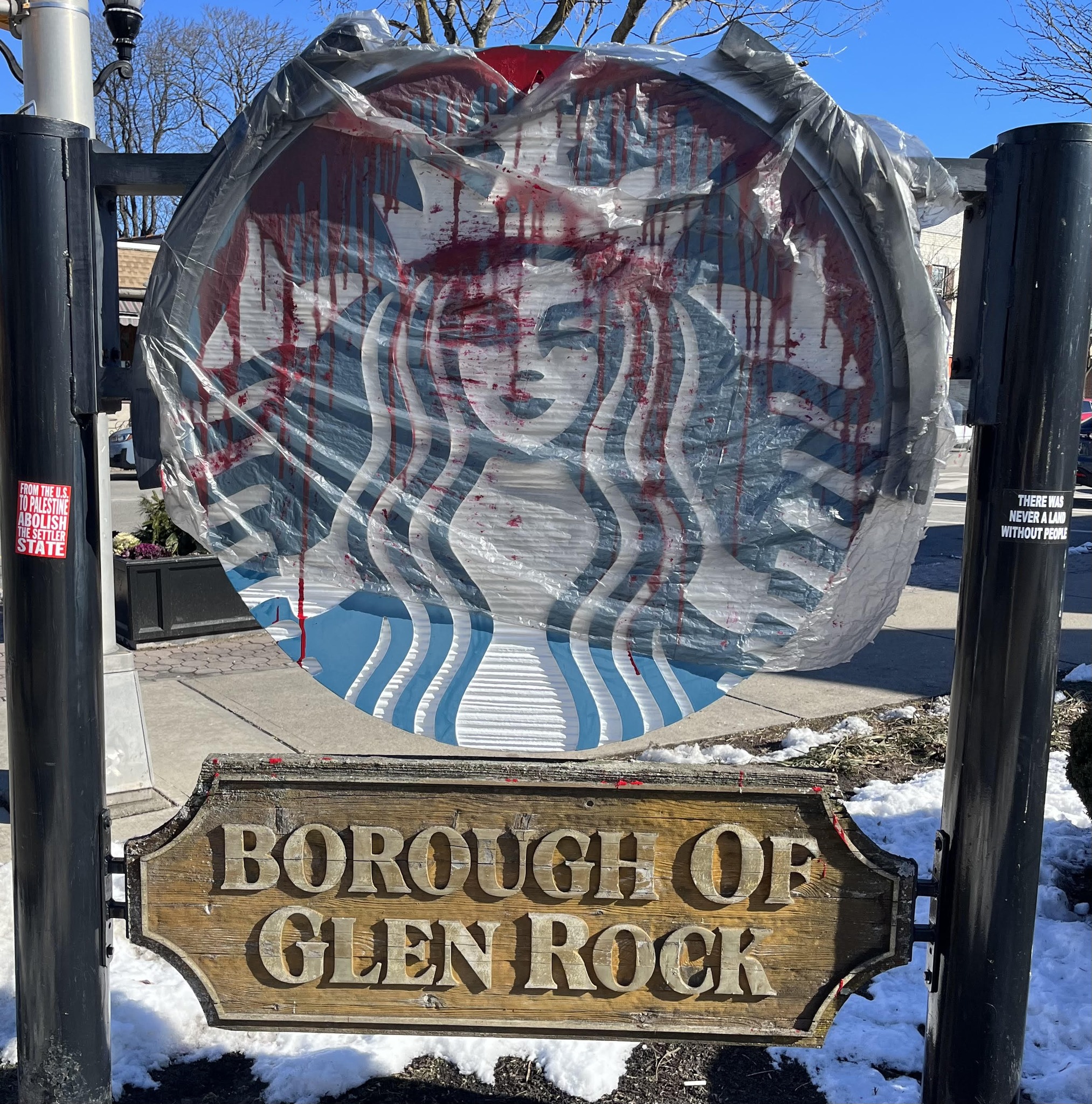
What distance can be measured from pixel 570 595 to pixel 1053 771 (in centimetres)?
345

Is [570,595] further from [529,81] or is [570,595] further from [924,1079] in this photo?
[924,1079]

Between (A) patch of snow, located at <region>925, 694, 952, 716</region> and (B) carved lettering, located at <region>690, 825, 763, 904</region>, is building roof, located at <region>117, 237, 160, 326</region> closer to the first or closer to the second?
(A) patch of snow, located at <region>925, 694, 952, 716</region>

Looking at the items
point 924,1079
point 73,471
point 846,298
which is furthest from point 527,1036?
point 846,298

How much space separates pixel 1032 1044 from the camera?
279 cm

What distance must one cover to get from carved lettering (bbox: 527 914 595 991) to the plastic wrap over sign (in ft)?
1.15

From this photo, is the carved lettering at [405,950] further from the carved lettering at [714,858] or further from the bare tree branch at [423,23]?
the bare tree branch at [423,23]

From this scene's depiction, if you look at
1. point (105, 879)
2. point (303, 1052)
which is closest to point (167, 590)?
point (303, 1052)

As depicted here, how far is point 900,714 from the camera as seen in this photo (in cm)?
559

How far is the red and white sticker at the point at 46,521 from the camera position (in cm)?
216

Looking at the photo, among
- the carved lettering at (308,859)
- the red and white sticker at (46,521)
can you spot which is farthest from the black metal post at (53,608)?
the carved lettering at (308,859)

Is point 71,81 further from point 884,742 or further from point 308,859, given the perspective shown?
point 884,742

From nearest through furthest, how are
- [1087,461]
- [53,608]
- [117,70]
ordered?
[53,608] → [117,70] → [1087,461]

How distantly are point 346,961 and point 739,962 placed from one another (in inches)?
32.2

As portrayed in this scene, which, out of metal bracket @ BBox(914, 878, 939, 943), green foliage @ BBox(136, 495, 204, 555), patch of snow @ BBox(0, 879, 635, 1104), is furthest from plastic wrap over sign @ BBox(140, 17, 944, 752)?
green foliage @ BBox(136, 495, 204, 555)
